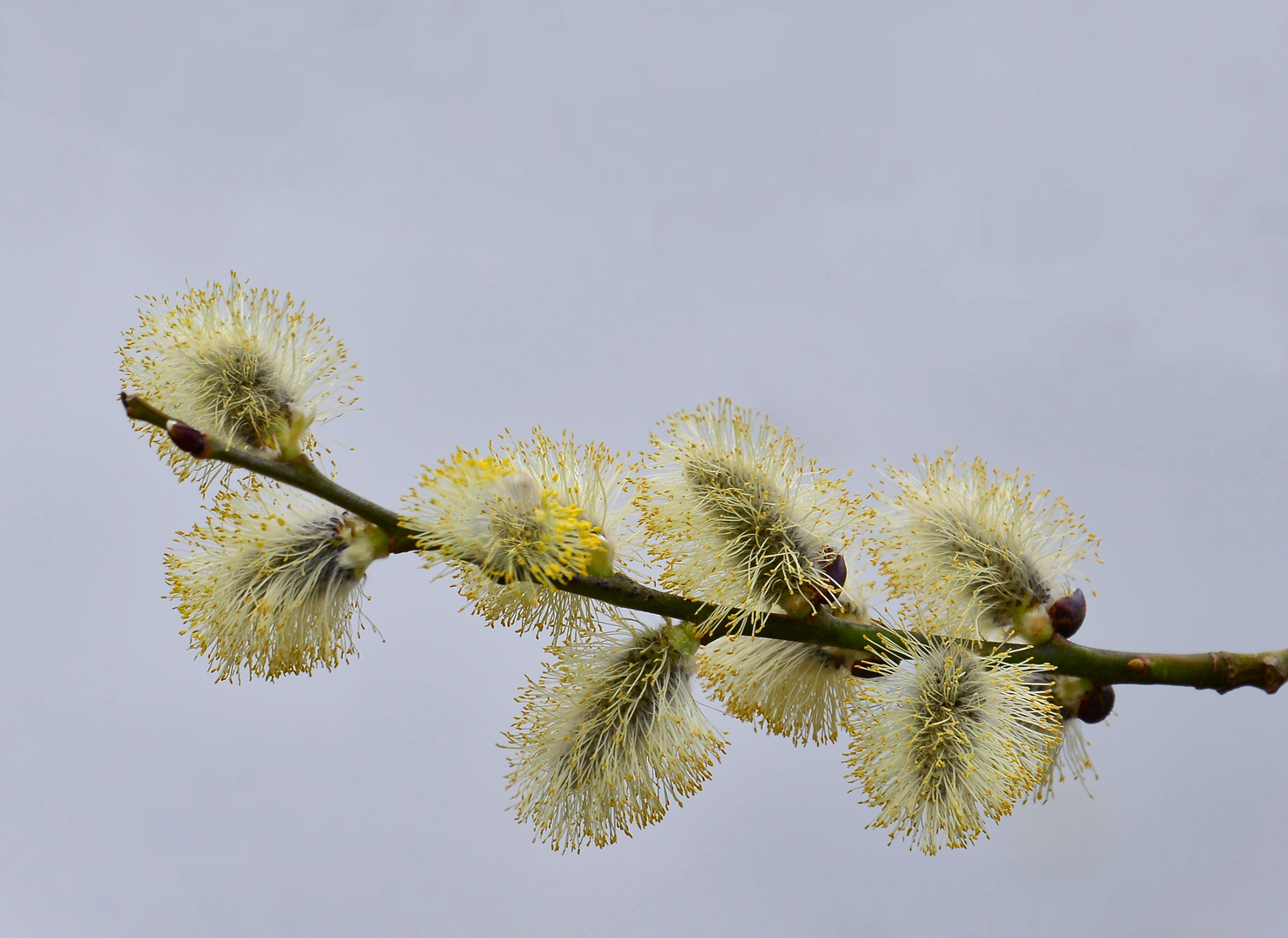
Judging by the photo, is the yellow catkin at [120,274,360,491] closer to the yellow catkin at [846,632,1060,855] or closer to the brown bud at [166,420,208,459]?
the brown bud at [166,420,208,459]

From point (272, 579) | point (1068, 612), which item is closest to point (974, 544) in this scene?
point (1068, 612)

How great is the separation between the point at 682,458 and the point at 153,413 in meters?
0.65

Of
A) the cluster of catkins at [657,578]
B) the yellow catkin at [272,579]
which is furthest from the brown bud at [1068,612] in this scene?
the yellow catkin at [272,579]

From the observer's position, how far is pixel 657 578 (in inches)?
58.9

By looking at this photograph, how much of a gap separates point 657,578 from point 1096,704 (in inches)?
28.4

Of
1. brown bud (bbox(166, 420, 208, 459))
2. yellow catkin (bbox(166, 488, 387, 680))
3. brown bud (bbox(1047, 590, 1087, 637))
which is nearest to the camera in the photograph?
brown bud (bbox(166, 420, 208, 459))

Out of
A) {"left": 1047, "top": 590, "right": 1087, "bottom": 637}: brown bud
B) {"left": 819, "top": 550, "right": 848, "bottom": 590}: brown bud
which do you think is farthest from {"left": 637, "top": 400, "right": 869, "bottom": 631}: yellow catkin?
{"left": 1047, "top": 590, "right": 1087, "bottom": 637}: brown bud

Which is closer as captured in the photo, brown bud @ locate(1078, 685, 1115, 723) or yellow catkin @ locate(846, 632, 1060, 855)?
yellow catkin @ locate(846, 632, 1060, 855)

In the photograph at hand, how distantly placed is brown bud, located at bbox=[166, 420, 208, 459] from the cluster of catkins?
103mm

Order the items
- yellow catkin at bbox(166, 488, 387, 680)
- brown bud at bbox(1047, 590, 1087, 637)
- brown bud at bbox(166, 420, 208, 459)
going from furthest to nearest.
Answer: brown bud at bbox(1047, 590, 1087, 637) < yellow catkin at bbox(166, 488, 387, 680) < brown bud at bbox(166, 420, 208, 459)

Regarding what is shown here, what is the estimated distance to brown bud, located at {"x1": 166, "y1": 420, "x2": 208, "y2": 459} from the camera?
1.31 meters

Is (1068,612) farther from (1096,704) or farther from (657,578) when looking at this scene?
(657,578)

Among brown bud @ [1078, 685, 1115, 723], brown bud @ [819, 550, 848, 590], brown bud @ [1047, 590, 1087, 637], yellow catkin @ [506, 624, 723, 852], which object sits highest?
brown bud @ [1047, 590, 1087, 637]

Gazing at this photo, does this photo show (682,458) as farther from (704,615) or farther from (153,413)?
(153,413)
